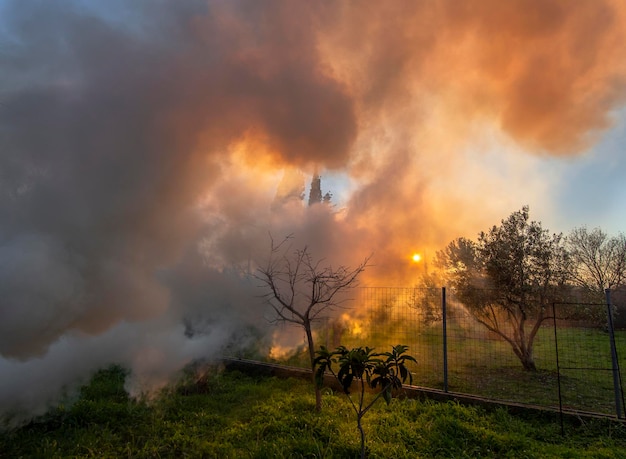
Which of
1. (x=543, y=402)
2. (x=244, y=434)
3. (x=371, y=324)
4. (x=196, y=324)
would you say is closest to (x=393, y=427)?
(x=244, y=434)

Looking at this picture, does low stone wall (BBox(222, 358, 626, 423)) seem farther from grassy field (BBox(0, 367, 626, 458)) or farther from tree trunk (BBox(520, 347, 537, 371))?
tree trunk (BBox(520, 347, 537, 371))

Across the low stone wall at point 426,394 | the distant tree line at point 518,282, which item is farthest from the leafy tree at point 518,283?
the low stone wall at point 426,394

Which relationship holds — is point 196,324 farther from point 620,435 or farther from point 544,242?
point 544,242

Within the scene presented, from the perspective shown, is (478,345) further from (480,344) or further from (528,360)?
(528,360)

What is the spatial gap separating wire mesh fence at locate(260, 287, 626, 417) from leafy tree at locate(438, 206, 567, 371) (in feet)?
0.65

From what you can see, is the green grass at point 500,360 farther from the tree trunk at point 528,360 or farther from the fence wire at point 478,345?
the tree trunk at point 528,360

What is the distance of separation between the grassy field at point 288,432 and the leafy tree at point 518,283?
4.72 m

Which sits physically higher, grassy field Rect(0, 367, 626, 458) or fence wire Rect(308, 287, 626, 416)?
fence wire Rect(308, 287, 626, 416)

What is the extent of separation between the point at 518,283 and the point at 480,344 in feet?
7.04

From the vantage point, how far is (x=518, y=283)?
10.6 metres

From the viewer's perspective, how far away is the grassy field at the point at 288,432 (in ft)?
16.7

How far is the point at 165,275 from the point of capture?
27.3 ft

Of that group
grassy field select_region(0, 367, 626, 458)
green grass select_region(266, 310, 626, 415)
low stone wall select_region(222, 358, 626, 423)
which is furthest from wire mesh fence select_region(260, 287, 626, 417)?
grassy field select_region(0, 367, 626, 458)

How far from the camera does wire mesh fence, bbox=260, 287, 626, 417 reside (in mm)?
7738
